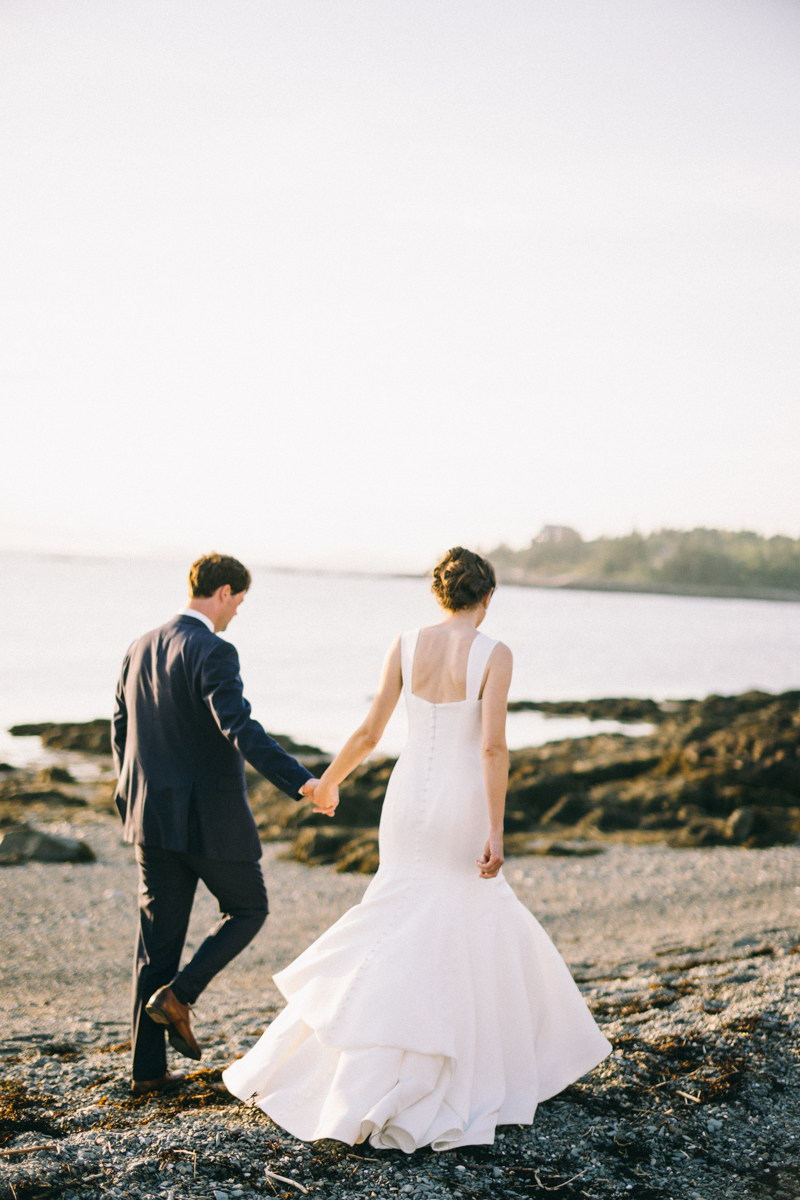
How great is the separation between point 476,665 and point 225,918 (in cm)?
165

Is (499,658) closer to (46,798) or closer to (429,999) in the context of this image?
(429,999)

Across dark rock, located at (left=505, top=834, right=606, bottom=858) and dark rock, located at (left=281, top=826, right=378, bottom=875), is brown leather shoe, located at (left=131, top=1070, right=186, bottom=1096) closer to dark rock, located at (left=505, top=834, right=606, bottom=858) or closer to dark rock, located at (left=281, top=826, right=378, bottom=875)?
dark rock, located at (left=281, top=826, right=378, bottom=875)

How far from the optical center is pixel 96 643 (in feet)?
144

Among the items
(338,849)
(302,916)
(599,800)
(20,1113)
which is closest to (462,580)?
(20,1113)

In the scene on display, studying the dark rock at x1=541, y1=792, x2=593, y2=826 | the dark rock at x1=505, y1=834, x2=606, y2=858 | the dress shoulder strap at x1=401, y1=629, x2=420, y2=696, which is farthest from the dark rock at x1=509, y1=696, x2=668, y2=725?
the dress shoulder strap at x1=401, y1=629, x2=420, y2=696

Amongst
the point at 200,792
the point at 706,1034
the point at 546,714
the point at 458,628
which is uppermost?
the point at 458,628

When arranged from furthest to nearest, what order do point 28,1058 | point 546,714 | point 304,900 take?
point 546,714 → point 304,900 → point 28,1058

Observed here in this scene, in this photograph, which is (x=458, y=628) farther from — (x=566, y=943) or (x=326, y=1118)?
(x=566, y=943)

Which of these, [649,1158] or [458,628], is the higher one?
[458,628]

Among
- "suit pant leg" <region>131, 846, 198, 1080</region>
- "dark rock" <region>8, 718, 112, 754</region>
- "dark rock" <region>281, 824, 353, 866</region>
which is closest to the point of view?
"suit pant leg" <region>131, 846, 198, 1080</region>

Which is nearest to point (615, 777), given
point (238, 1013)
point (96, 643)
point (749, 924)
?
point (749, 924)

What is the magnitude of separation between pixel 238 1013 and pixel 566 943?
10.3 feet

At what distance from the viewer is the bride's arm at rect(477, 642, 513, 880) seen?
3.67 metres

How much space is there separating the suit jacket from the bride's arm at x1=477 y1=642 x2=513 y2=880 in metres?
0.86
